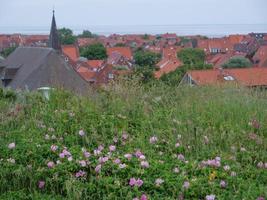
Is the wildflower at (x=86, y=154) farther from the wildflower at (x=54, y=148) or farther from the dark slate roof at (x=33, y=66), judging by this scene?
the dark slate roof at (x=33, y=66)

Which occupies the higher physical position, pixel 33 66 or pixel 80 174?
pixel 80 174

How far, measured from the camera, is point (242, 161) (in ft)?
11.3

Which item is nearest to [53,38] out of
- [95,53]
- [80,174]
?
[95,53]

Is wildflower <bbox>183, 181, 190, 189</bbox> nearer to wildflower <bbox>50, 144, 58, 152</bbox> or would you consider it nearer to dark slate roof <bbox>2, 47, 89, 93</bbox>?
wildflower <bbox>50, 144, 58, 152</bbox>

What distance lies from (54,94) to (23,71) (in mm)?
23051

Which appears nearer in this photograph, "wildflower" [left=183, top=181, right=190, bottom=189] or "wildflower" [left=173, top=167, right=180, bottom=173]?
"wildflower" [left=183, top=181, right=190, bottom=189]

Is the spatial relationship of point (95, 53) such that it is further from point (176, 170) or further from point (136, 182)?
point (136, 182)

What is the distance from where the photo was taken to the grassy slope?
296cm

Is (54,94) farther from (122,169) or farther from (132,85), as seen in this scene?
(122,169)

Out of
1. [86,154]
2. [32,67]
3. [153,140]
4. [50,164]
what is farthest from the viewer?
[32,67]

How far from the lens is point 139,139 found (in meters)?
3.79

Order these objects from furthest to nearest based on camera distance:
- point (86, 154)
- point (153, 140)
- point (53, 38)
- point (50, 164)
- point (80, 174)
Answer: point (53, 38) < point (153, 140) < point (86, 154) < point (50, 164) < point (80, 174)

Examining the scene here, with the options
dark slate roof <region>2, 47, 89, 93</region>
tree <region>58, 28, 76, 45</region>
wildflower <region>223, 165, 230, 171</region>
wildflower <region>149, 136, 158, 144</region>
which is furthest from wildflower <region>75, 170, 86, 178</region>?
tree <region>58, 28, 76, 45</region>

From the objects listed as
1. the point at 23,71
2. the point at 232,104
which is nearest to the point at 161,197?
the point at 232,104
